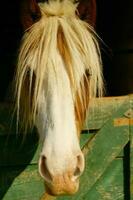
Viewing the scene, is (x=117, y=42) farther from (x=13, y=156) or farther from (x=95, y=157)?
(x=13, y=156)

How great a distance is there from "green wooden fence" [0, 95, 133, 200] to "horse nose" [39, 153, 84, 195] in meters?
0.38

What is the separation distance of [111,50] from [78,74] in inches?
38.3

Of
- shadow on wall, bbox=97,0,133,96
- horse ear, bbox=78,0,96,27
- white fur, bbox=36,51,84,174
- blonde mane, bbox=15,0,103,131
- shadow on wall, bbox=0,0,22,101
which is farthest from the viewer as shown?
shadow on wall, bbox=0,0,22,101

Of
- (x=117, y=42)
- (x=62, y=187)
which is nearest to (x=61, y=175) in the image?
(x=62, y=187)

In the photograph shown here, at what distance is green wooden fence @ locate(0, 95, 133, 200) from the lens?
1.84 m

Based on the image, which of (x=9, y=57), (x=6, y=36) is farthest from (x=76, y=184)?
(x=6, y=36)

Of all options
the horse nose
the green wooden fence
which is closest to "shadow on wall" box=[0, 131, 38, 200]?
the green wooden fence

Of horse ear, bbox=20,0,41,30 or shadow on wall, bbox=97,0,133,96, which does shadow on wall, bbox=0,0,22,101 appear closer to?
shadow on wall, bbox=97,0,133,96

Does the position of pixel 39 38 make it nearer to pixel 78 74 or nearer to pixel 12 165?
pixel 78 74

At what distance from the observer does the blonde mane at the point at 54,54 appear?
1564mm

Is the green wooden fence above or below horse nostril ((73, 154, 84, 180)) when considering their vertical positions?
below

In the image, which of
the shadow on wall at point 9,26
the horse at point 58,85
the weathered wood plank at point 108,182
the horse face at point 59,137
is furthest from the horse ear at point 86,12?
the shadow on wall at point 9,26

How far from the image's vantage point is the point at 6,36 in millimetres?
2844

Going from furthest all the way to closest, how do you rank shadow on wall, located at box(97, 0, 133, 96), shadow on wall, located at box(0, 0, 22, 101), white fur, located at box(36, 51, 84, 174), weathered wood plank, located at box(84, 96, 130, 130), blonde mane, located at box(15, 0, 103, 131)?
shadow on wall, located at box(0, 0, 22, 101) → shadow on wall, located at box(97, 0, 133, 96) → weathered wood plank, located at box(84, 96, 130, 130) → blonde mane, located at box(15, 0, 103, 131) → white fur, located at box(36, 51, 84, 174)
